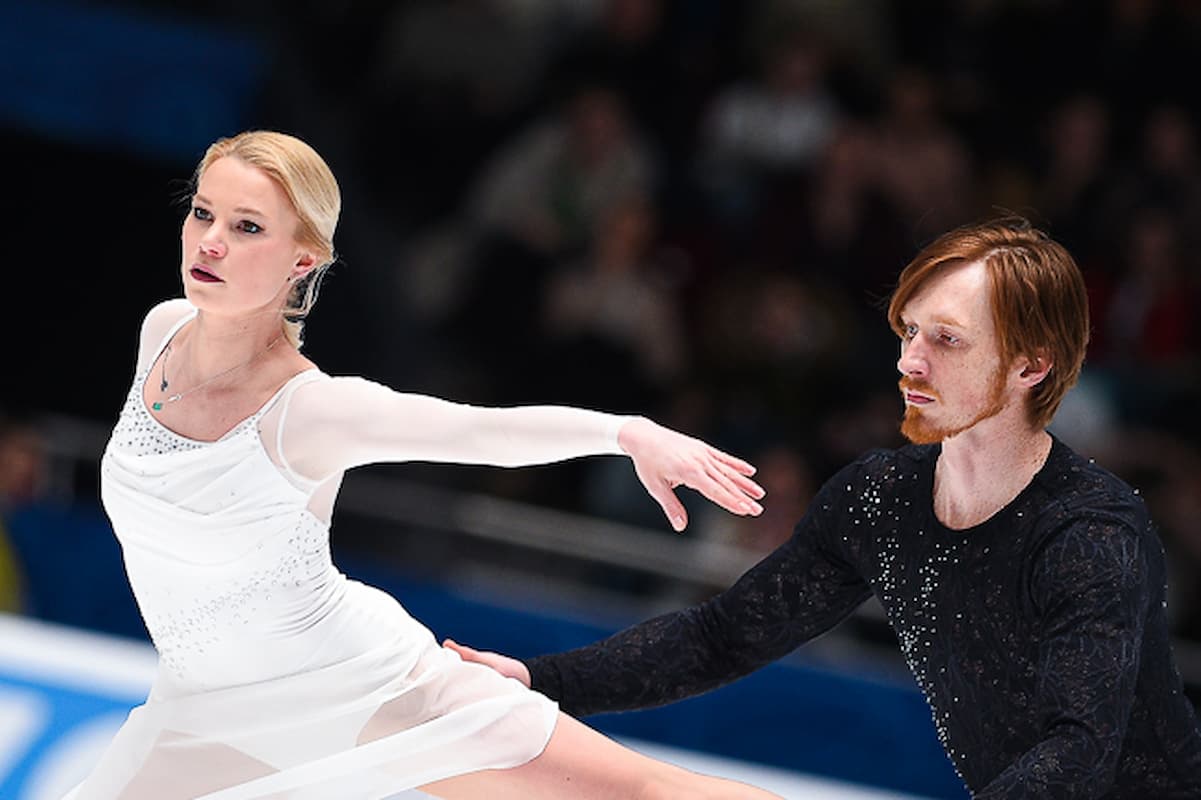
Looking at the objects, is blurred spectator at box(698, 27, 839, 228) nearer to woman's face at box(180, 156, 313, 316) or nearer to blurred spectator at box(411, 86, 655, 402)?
blurred spectator at box(411, 86, 655, 402)

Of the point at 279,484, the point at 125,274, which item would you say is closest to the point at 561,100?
the point at 125,274

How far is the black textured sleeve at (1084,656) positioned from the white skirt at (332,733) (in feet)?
2.88

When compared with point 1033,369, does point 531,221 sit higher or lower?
higher

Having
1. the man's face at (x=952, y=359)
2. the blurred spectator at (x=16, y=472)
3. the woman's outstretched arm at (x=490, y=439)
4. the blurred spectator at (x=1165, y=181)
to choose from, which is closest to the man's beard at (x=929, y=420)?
the man's face at (x=952, y=359)

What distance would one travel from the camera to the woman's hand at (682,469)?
284 centimetres

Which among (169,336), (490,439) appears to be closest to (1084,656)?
(490,439)

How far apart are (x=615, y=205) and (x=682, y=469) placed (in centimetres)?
472

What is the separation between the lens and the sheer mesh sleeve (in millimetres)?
2953

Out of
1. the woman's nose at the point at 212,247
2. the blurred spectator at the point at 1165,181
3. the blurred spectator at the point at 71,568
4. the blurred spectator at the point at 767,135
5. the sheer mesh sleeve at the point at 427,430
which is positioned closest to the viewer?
the sheer mesh sleeve at the point at 427,430

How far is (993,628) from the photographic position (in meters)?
2.96

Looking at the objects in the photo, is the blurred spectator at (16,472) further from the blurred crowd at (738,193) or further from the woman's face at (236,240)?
the woman's face at (236,240)

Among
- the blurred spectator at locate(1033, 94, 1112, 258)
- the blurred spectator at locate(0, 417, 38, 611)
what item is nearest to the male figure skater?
the blurred spectator at locate(0, 417, 38, 611)

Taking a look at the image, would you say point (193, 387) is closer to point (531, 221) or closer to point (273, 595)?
point (273, 595)

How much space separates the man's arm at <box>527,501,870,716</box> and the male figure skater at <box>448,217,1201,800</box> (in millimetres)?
67
